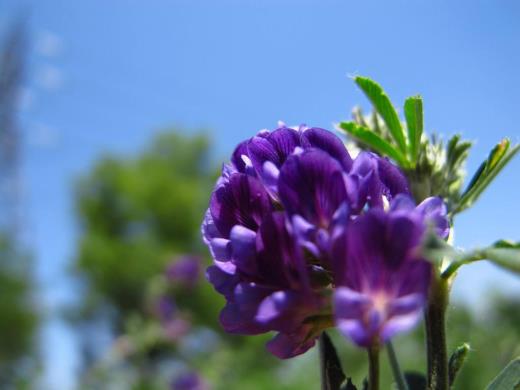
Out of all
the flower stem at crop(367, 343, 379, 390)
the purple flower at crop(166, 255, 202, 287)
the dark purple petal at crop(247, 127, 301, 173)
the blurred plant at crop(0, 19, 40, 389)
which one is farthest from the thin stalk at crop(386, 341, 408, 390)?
the blurred plant at crop(0, 19, 40, 389)

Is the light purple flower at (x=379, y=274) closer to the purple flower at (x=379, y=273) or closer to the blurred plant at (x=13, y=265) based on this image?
the purple flower at (x=379, y=273)

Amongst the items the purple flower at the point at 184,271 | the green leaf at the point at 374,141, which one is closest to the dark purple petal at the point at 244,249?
the green leaf at the point at 374,141

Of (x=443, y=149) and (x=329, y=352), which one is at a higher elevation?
(x=443, y=149)

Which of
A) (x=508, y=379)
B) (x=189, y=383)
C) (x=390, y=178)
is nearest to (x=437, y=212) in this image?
(x=390, y=178)

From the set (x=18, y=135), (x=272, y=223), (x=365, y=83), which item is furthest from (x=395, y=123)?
(x=18, y=135)

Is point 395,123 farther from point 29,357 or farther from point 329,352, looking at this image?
point 29,357

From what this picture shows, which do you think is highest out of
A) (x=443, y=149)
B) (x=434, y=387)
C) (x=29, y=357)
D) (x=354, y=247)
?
(x=29, y=357)

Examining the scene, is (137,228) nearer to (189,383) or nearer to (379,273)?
(189,383)
